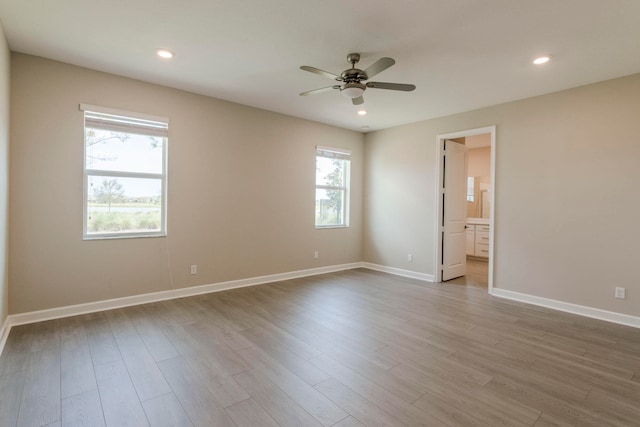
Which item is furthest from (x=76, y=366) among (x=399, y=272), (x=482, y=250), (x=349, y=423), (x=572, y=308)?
(x=482, y=250)

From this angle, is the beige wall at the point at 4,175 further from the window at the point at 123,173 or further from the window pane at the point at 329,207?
the window pane at the point at 329,207

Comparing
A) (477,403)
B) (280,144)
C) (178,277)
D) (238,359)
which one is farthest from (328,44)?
(178,277)

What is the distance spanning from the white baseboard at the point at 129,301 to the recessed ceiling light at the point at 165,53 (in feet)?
9.15

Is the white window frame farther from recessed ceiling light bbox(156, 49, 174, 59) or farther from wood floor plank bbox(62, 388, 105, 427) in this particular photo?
wood floor plank bbox(62, 388, 105, 427)

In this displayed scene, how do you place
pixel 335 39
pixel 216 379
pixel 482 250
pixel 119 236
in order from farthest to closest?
1. pixel 482 250
2. pixel 119 236
3. pixel 335 39
4. pixel 216 379

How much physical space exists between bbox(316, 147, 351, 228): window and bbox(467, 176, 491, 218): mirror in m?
3.74

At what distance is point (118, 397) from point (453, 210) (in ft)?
17.0

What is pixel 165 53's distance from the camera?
307 centimetres

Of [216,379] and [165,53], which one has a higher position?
[165,53]

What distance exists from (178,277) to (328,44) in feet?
11.1

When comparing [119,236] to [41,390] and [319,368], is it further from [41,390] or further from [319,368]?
[319,368]

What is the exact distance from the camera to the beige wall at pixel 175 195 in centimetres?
319

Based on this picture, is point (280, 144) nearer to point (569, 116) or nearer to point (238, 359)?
point (238, 359)

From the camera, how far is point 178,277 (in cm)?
412
